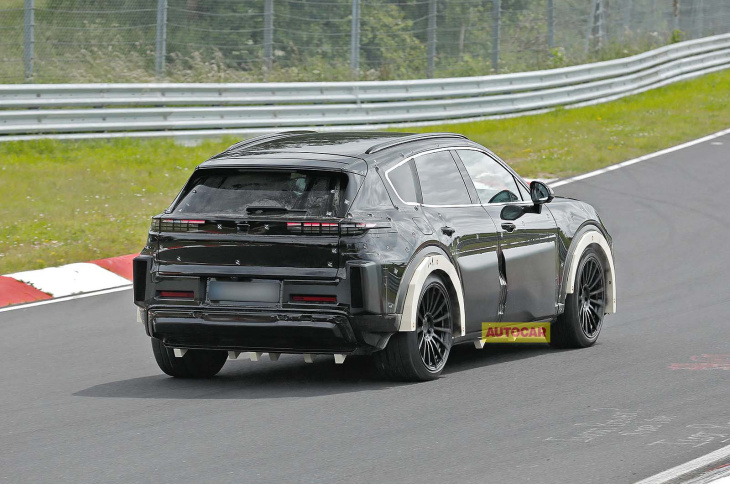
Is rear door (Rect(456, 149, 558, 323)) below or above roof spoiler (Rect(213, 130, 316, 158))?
below

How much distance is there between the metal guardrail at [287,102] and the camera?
64.6ft

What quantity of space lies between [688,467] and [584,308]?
3.94m

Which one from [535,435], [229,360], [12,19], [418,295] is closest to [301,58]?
[12,19]

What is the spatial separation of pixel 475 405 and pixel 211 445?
1.70m

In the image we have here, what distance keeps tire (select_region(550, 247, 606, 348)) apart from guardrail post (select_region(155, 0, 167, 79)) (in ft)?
43.2

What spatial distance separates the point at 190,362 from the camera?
8.52 metres

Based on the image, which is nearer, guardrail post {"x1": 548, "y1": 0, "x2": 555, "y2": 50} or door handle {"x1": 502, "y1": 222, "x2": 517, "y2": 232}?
door handle {"x1": 502, "y1": 222, "x2": 517, "y2": 232}

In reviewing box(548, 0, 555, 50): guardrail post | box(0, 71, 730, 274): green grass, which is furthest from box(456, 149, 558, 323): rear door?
box(548, 0, 555, 50): guardrail post

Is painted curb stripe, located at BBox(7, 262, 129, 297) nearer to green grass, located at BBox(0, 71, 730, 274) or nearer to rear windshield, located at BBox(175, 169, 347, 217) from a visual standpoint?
green grass, located at BBox(0, 71, 730, 274)

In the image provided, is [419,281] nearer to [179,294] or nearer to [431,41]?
[179,294]

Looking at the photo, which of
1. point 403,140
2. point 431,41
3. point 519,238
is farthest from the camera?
point 431,41

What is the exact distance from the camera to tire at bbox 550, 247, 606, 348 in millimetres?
9514

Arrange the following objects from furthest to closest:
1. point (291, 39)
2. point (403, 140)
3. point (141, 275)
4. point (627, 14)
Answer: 1. point (627, 14)
2. point (291, 39)
3. point (403, 140)
4. point (141, 275)

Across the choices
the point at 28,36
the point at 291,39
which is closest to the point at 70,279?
the point at 28,36
